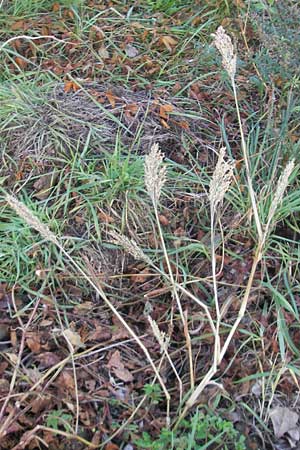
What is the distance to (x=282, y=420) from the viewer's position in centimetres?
213

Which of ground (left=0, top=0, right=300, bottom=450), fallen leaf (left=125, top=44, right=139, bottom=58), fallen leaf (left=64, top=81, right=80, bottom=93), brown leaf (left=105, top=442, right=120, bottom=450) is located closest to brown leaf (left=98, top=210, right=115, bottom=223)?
ground (left=0, top=0, right=300, bottom=450)

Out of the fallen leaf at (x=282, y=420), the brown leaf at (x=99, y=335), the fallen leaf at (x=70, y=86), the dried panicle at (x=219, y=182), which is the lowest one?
the fallen leaf at (x=282, y=420)

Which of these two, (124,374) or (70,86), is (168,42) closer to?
(70,86)

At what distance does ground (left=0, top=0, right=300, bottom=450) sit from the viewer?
2.09m

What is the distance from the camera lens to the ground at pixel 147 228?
209 centimetres

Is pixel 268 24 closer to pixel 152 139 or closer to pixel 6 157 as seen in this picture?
pixel 152 139

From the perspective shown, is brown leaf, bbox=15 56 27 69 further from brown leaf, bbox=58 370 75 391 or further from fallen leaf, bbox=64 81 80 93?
brown leaf, bbox=58 370 75 391

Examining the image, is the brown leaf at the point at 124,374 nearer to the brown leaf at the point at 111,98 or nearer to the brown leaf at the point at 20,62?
the brown leaf at the point at 111,98

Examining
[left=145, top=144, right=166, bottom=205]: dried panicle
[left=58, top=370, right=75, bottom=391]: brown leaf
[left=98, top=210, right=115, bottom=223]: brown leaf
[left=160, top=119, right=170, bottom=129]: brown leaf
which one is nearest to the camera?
[left=145, top=144, right=166, bottom=205]: dried panicle

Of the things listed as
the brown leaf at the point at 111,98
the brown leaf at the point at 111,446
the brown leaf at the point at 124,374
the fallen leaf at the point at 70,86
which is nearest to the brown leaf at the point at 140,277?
the brown leaf at the point at 124,374

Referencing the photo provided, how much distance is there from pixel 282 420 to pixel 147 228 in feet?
2.81

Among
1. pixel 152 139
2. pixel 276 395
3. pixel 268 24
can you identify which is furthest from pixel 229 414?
pixel 268 24

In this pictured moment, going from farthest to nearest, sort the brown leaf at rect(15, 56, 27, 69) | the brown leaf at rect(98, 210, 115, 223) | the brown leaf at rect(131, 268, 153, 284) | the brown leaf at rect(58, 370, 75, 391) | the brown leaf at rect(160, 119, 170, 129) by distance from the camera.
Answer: the brown leaf at rect(15, 56, 27, 69) → the brown leaf at rect(160, 119, 170, 129) → the brown leaf at rect(98, 210, 115, 223) → the brown leaf at rect(131, 268, 153, 284) → the brown leaf at rect(58, 370, 75, 391)

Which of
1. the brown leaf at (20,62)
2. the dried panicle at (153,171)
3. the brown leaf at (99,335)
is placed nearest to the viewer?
the dried panicle at (153,171)
